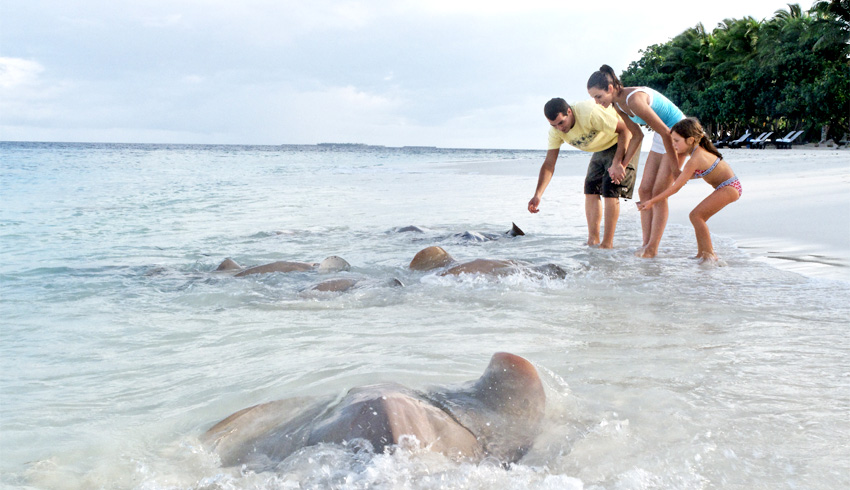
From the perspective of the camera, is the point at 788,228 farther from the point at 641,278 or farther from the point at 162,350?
the point at 162,350

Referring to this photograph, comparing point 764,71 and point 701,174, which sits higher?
point 764,71

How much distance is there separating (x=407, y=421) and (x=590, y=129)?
16.5 feet

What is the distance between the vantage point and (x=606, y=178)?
663 cm

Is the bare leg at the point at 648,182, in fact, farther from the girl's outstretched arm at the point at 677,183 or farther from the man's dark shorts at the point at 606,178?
the girl's outstretched arm at the point at 677,183

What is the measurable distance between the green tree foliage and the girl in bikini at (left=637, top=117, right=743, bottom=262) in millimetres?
34241

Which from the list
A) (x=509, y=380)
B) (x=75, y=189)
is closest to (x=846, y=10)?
(x=75, y=189)

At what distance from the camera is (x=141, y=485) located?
187 cm

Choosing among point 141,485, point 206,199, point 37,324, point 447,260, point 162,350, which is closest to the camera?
point 141,485

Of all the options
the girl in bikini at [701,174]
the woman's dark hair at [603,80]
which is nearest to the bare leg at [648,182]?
the girl in bikini at [701,174]

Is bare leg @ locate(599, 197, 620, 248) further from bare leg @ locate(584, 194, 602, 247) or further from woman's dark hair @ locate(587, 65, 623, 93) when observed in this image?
woman's dark hair @ locate(587, 65, 623, 93)

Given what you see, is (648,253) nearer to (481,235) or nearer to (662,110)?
(662,110)

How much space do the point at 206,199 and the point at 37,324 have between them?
33.6ft

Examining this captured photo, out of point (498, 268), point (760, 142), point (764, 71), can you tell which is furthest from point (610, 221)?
point (764, 71)

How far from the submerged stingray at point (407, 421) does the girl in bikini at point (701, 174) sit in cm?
378
